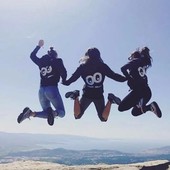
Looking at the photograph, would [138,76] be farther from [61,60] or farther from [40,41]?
[40,41]

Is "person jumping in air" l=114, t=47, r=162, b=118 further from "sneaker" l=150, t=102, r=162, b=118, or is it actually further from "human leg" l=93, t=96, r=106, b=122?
"human leg" l=93, t=96, r=106, b=122

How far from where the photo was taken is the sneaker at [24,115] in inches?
472

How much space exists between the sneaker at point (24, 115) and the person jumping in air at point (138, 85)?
3.37 m

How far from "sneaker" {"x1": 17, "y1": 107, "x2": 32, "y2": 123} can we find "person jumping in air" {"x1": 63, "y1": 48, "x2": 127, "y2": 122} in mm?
1522

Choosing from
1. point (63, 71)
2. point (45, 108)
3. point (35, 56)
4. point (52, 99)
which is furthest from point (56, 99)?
point (35, 56)

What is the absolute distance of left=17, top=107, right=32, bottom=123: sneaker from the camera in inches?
472

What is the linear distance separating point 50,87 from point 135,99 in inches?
125

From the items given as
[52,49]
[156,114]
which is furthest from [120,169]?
[52,49]

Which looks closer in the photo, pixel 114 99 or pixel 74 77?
pixel 74 77

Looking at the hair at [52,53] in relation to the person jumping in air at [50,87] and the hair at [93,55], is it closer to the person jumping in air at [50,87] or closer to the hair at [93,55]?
the person jumping in air at [50,87]

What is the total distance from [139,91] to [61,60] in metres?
3.12

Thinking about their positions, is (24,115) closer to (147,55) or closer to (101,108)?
(101,108)

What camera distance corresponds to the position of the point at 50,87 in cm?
1230

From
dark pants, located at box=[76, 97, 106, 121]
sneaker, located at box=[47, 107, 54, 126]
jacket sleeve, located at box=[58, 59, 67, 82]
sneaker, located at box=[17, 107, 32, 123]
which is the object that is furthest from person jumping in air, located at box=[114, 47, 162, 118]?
sneaker, located at box=[17, 107, 32, 123]
